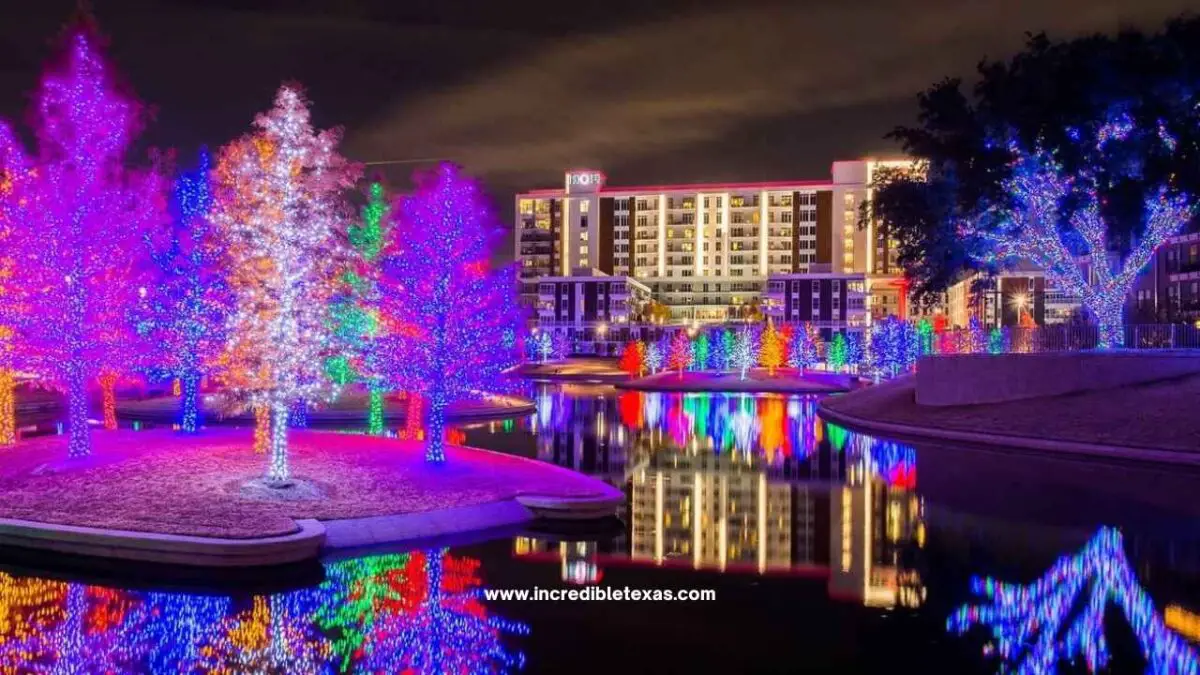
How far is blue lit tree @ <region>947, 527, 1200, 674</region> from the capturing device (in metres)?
10.8

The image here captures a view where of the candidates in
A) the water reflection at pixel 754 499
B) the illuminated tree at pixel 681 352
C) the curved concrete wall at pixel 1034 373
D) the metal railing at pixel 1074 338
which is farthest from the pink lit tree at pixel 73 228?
the illuminated tree at pixel 681 352

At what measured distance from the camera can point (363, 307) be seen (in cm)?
2619

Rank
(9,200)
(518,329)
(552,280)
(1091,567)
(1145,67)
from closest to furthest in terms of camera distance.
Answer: (1091,567)
(9,200)
(518,329)
(1145,67)
(552,280)

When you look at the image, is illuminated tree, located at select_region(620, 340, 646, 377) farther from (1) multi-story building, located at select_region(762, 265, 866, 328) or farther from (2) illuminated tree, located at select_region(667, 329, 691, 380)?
(1) multi-story building, located at select_region(762, 265, 866, 328)

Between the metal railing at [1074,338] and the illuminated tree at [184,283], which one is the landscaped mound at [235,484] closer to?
the illuminated tree at [184,283]

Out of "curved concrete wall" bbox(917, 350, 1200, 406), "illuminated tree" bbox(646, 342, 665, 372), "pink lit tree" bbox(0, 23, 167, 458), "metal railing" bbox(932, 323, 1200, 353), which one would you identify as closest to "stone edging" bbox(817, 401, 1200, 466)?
"curved concrete wall" bbox(917, 350, 1200, 406)

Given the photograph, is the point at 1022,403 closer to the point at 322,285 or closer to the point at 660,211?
the point at 322,285

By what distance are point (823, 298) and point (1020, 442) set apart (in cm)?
9534

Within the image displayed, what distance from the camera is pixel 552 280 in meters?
138

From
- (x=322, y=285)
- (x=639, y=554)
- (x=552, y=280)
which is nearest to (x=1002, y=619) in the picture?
(x=639, y=554)

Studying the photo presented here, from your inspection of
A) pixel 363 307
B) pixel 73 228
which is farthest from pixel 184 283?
pixel 363 307

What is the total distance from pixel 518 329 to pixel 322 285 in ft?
24.0

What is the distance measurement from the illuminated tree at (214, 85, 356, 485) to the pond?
5.83 metres

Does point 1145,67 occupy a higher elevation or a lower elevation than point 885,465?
higher
